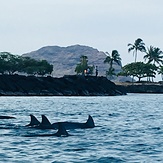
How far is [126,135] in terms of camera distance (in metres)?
36.5

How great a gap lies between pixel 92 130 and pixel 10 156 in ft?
43.4

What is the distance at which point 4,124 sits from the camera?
4284cm

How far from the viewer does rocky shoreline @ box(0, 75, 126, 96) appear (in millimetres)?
151087

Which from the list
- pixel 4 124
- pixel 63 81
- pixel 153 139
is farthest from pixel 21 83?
pixel 153 139

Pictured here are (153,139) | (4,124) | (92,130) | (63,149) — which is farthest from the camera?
(4,124)

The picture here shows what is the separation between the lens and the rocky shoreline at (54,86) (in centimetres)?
15109

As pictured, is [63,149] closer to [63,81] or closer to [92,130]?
[92,130]

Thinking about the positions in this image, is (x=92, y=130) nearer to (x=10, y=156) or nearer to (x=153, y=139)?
(x=153, y=139)

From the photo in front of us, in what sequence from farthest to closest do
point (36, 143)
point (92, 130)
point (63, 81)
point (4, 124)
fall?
point (63, 81) → point (4, 124) → point (92, 130) → point (36, 143)

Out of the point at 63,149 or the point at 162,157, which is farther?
the point at 63,149

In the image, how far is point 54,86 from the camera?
15912cm

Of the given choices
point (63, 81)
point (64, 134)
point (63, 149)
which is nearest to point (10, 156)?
point (63, 149)

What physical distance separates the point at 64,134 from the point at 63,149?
18.5ft

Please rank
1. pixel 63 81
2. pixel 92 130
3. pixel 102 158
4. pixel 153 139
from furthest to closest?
1. pixel 63 81
2. pixel 92 130
3. pixel 153 139
4. pixel 102 158
